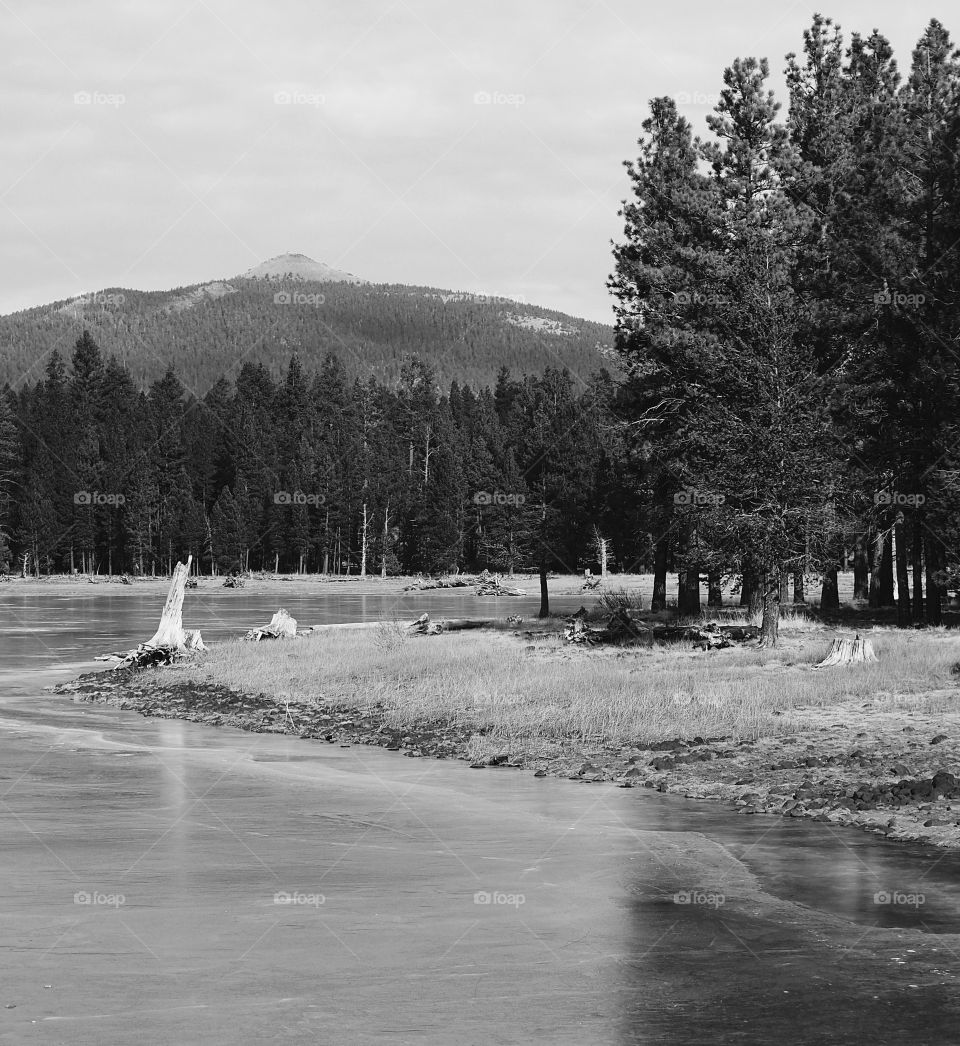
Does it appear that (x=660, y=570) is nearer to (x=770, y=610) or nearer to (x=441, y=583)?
(x=770, y=610)

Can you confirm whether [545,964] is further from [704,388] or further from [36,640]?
[36,640]

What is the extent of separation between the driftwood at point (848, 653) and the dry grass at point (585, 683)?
0.49 m

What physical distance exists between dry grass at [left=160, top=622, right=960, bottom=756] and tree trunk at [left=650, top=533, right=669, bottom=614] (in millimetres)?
9164

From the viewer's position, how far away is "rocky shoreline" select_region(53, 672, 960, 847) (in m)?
18.5

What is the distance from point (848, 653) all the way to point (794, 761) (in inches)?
469

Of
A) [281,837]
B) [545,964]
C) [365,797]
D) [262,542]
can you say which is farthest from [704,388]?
[262,542]

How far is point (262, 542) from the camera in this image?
127 m

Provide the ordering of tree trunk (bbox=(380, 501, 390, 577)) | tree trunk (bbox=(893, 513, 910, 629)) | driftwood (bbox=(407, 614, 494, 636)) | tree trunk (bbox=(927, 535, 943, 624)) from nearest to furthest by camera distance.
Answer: tree trunk (bbox=(927, 535, 943, 624)) → tree trunk (bbox=(893, 513, 910, 629)) → driftwood (bbox=(407, 614, 494, 636)) → tree trunk (bbox=(380, 501, 390, 577))

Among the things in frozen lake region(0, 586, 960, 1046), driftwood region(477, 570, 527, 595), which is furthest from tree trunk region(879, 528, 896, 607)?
driftwood region(477, 570, 527, 595)

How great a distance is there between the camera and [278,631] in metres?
48.2

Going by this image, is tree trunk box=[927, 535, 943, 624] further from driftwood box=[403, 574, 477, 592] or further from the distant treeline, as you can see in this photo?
driftwood box=[403, 574, 477, 592]

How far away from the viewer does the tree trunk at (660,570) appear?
2028 inches

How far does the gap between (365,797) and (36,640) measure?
123 feet

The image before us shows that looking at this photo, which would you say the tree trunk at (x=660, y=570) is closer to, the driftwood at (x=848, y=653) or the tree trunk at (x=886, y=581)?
the tree trunk at (x=886, y=581)
